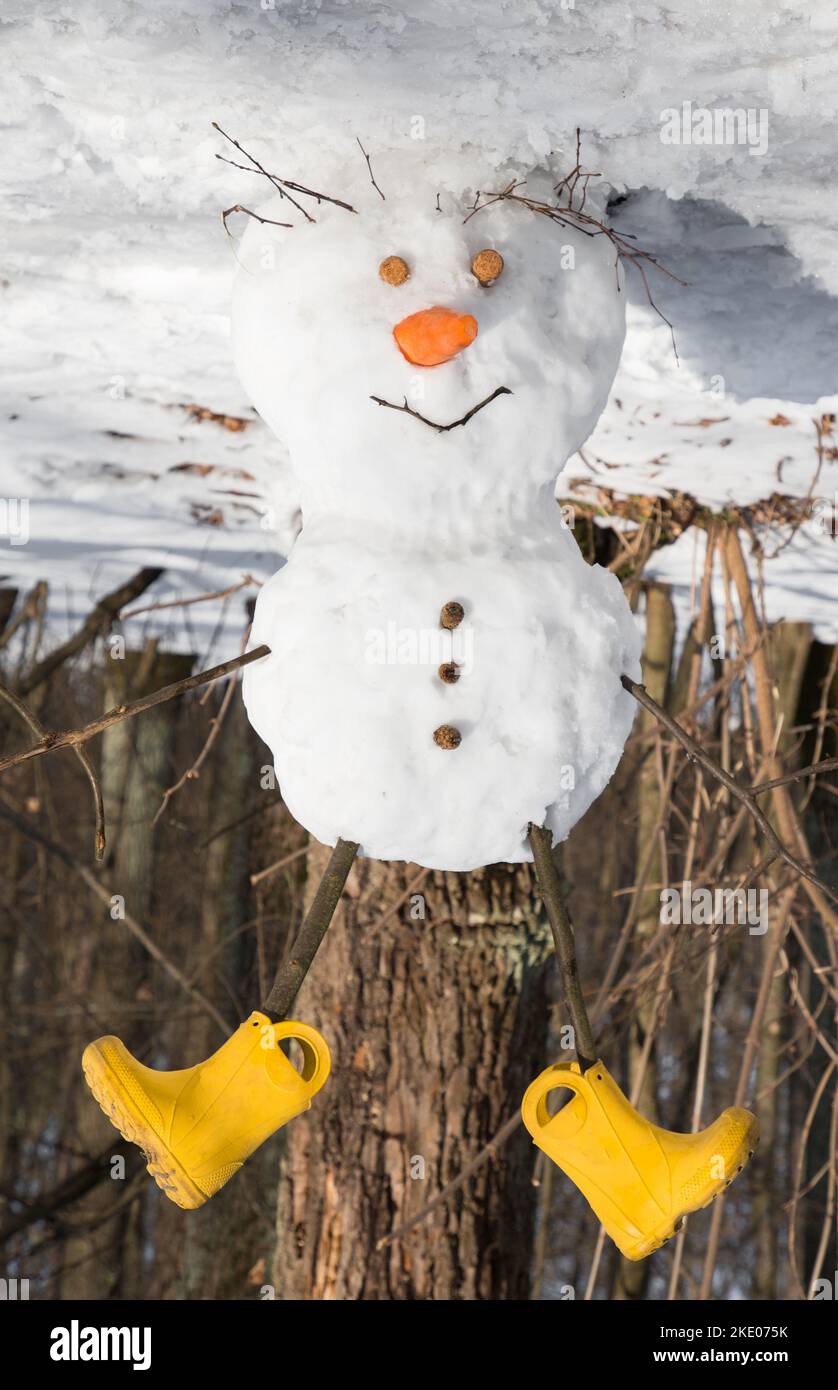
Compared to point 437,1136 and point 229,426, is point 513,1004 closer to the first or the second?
point 437,1136

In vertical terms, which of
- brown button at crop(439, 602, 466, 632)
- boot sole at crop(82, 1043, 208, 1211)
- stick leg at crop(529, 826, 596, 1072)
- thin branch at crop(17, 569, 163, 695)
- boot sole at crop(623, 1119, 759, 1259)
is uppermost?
thin branch at crop(17, 569, 163, 695)

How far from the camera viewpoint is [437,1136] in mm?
1973

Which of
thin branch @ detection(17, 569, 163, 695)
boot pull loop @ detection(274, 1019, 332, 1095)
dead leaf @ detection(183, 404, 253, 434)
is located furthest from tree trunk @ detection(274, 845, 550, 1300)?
thin branch @ detection(17, 569, 163, 695)

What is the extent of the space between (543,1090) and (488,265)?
701 mm

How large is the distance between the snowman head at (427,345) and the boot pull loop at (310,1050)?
45 centimetres

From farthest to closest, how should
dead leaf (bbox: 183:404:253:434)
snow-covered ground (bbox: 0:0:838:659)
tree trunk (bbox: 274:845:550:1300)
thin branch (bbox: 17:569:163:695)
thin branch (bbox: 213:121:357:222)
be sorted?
thin branch (bbox: 17:569:163:695) < tree trunk (bbox: 274:845:550:1300) < dead leaf (bbox: 183:404:253:434) < thin branch (bbox: 213:121:357:222) < snow-covered ground (bbox: 0:0:838:659)

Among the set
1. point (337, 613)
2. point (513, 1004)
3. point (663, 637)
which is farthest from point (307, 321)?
point (663, 637)

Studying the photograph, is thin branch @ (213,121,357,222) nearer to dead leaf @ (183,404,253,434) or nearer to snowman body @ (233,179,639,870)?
snowman body @ (233,179,639,870)

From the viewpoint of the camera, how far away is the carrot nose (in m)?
0.97

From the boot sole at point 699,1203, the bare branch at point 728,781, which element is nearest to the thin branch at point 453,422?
the bare branch at point 728,781

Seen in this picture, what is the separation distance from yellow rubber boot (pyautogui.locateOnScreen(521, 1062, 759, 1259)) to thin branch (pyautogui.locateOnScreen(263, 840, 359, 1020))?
0.22 m

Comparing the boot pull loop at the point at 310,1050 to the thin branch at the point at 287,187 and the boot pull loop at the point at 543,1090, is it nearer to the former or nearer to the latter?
the boot pull loop at the point at 543,1090

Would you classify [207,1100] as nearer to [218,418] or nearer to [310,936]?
[310,936]
